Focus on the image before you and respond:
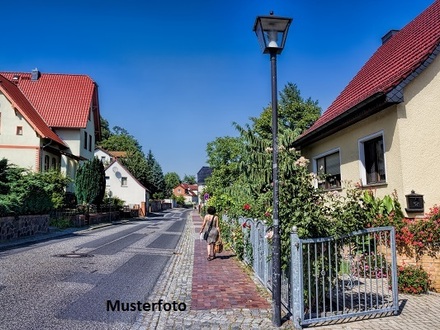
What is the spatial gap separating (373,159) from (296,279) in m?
5.68

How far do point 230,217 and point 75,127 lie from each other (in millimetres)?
24861

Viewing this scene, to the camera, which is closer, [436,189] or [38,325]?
[38,325]

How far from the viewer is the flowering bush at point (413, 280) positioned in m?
7.03

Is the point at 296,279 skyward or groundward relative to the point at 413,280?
skyward

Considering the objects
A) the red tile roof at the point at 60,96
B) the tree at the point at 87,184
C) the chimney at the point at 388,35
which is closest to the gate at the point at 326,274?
the chimney at the point at 388,35

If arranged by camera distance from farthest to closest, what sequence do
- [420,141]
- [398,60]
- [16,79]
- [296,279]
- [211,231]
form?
[16,79] < [211,231] < [398,60] < [420,141] < [296,279]

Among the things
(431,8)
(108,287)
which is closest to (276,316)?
(108,287)

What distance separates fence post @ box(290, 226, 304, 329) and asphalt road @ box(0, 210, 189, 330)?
2.34 meters

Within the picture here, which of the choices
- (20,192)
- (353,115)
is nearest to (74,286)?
(353,115)

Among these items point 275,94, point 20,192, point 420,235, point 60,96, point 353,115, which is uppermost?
point 60,96

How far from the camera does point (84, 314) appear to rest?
18.2 feet

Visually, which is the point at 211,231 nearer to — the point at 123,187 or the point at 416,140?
the point at 416,140

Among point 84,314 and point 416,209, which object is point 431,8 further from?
point 84,314

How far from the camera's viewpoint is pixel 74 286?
7348 mm
